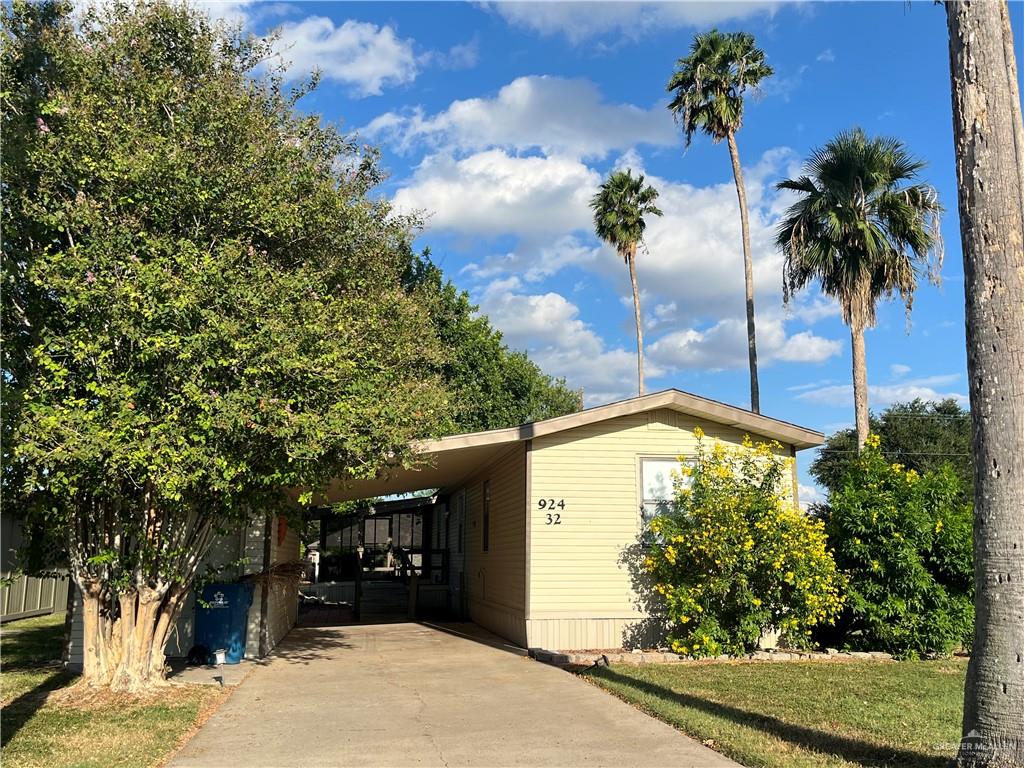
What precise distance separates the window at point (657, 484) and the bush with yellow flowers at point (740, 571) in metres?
0.75

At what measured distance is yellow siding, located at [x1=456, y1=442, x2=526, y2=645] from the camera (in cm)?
1260

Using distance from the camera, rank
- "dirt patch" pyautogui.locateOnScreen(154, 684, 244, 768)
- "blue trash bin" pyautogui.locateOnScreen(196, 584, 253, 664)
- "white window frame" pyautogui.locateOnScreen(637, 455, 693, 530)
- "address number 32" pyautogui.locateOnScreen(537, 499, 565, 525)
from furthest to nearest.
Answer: "white window frame" pyautogui.locateOnScreen(637, 455, 693, 530) → "address number 32" pyautogui.locateOnScreen(537, 499, 565, 525) → "blue trash bin" pyautogui.locateOnScreen(196, 584, 253, 664) → "dirt patch" pyautogui.locateOnScreen(154, 684, 244, 768)

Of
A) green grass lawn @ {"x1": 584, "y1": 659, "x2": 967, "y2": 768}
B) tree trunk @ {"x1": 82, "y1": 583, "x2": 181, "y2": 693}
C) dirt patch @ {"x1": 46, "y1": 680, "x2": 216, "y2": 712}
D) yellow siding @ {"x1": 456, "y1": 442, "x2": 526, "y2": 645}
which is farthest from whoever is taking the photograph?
yellow siding @ {"x1": 456, "y1": 442, "x2": 526, "y2": 645}

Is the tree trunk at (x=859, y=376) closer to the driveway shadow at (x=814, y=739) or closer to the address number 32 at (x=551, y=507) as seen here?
the address number 32 at (x=551, y=507)

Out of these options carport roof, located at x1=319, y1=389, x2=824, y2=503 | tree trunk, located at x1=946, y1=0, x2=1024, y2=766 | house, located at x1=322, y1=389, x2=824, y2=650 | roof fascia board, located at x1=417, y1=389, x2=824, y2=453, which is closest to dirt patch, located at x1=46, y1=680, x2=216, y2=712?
carport roof, located at x1=319, y1=389, x2=824, y2=503

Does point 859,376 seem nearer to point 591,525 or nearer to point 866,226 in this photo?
point 866,226

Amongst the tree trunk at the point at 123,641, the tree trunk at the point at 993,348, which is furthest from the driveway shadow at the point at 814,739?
the tree trunk at the point at 123,641

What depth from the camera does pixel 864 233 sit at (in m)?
17.2

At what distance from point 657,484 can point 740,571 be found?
1.97m

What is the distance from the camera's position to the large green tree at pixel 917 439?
133ft

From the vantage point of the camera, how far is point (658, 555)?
11578mm

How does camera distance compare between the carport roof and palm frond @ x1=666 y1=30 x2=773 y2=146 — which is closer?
the carport roof

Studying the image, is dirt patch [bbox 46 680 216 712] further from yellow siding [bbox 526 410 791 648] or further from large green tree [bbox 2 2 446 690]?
yellow siding [bbox 526 410 791 648]

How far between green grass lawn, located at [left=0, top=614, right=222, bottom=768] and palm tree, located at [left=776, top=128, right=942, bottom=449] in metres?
14.5
